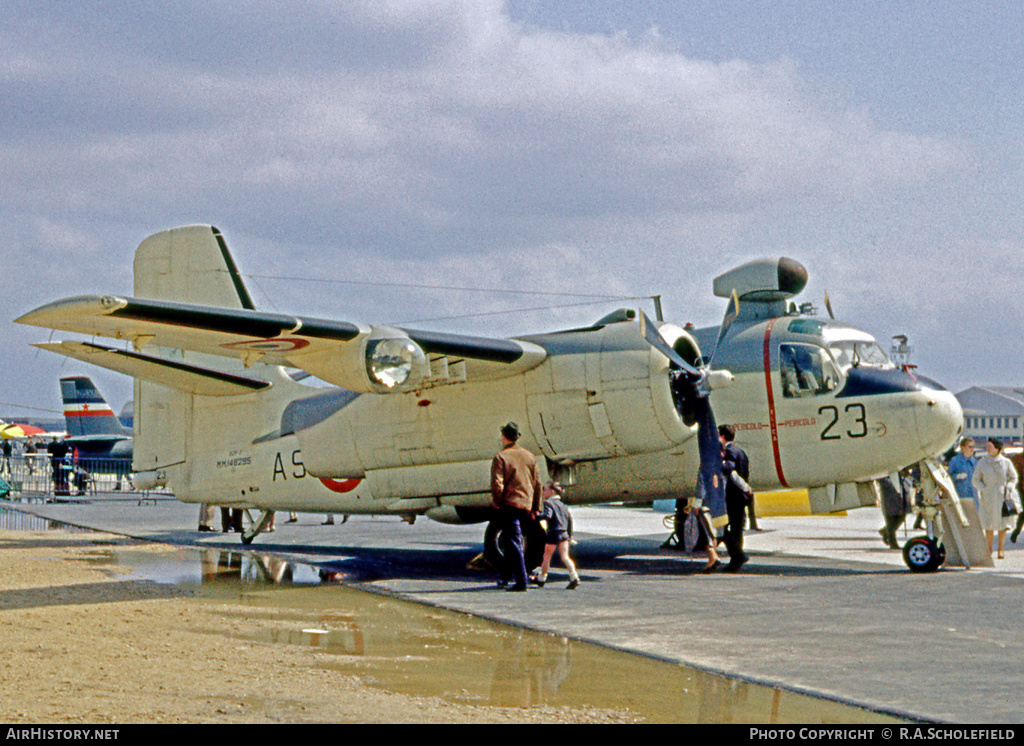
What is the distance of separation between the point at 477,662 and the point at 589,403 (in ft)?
17.6

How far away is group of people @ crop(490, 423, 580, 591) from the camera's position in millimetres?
10070

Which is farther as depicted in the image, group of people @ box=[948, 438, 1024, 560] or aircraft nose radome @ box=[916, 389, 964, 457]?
group of people @ box=[948, 438, 1024, 560]

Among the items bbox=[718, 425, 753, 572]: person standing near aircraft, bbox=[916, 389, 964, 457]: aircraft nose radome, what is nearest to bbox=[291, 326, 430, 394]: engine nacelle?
bbox=[718, 425, 753, 572]: person standing near aircraft

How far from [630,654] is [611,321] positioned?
18.9ft

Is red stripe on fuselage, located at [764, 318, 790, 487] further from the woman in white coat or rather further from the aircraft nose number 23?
the woman in white coat

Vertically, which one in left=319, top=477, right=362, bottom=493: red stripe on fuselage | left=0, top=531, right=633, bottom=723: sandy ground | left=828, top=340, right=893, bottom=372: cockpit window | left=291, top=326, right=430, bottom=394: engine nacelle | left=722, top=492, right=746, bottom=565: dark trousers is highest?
left=828, top=340, right=893, bottom=372: cockpit window

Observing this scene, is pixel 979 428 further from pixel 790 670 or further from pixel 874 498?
pixel 790 670

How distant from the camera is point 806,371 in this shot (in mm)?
12367

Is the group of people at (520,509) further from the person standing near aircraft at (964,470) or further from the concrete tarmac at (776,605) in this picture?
the person standing near aircraft at (964,470)

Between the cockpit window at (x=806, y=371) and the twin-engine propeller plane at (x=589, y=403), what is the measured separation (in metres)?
0.02

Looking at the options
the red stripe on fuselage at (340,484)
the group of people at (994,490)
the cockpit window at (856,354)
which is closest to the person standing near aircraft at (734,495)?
the cockpit window at (856,354)

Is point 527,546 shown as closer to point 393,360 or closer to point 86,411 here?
point 393,360

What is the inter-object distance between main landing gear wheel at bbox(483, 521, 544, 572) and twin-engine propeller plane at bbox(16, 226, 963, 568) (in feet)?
1.73

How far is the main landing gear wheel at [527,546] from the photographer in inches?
431
